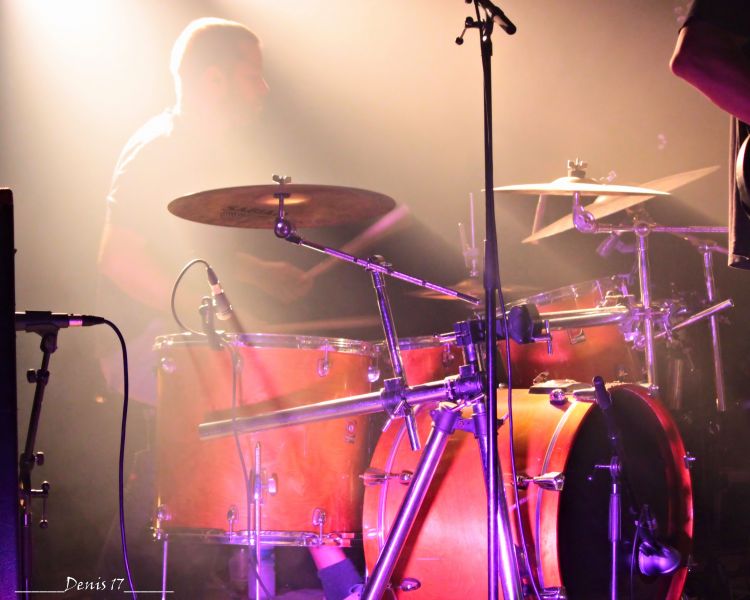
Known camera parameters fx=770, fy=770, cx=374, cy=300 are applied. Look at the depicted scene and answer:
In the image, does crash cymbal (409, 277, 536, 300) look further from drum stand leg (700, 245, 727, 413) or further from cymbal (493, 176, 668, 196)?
drum stand leg (700, 245, 727, 413)

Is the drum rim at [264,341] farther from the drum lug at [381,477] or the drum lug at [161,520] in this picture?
the drum lug at [161,520]

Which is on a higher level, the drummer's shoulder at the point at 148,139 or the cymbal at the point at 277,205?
the drummer's shoulder at the point at 148,139

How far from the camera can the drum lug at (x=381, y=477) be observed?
9.36ft

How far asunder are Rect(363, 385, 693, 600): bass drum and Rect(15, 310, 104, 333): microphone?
132cm

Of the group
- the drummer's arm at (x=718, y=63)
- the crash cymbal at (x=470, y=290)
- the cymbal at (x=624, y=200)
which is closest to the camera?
the drummer's arm at (x=718, y=63)

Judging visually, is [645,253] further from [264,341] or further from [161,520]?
[161,520]

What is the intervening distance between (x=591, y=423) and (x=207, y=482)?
146 cm

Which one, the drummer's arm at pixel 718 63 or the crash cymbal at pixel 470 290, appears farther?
the crash cymbal at pixel 470 290

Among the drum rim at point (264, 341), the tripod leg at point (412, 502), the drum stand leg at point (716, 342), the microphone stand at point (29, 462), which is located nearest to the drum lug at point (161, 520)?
the drum rim at point (264, 341)

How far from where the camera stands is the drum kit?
2.37 m

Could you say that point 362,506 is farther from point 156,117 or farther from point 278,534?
point 156,117

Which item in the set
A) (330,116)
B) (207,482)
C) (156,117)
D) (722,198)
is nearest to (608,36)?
(722,198)

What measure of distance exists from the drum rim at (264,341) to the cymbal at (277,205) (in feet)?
1.47

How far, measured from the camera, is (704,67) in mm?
1713
